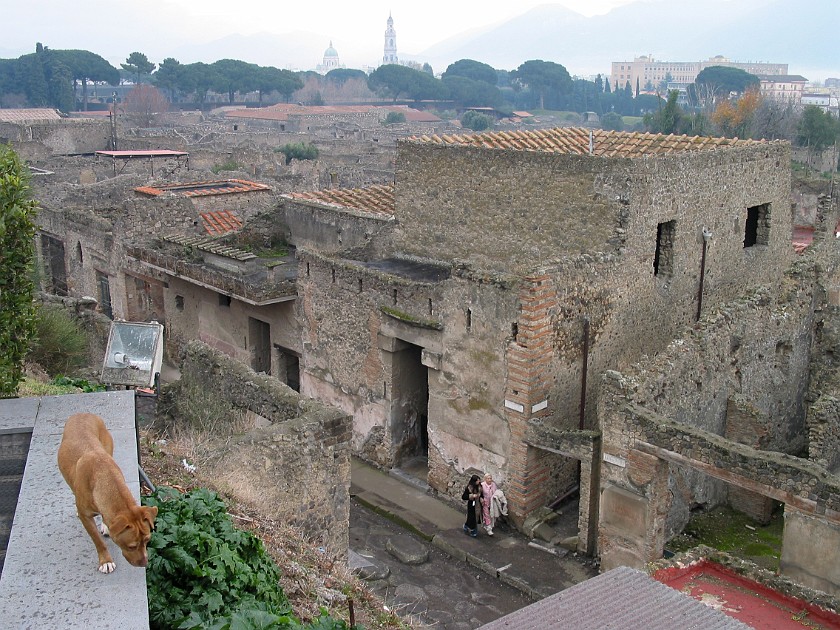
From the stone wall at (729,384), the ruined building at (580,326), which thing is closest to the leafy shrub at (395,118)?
the ruined building at (580,326)

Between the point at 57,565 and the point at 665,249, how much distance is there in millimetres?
11585

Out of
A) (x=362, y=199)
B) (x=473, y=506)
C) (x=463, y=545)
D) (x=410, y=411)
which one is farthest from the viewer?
(x=362, y=199)

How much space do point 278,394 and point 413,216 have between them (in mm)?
7204

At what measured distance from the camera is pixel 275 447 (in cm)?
845

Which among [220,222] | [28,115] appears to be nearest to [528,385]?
[220,222]

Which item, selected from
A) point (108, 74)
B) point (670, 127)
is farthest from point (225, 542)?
point (108, 74)

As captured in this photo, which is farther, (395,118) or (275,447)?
(395,118)

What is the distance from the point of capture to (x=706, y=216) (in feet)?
47.9

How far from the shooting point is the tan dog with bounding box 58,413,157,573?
4492 millimetres

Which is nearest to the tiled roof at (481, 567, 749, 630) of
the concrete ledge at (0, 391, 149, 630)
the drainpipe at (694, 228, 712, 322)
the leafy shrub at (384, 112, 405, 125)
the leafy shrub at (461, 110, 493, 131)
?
the concrete ledge at (0, 391, 149, 630)

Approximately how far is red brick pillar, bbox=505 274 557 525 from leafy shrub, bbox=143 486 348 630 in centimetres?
667

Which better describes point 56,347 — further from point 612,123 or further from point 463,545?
point 612,123

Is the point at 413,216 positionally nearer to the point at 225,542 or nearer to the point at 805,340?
the point at 805,340

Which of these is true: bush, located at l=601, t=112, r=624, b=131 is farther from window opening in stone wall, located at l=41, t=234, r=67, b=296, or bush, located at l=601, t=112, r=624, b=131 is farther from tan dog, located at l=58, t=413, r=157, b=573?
tan dog, located at l=58, t=413, r=157, b=573
